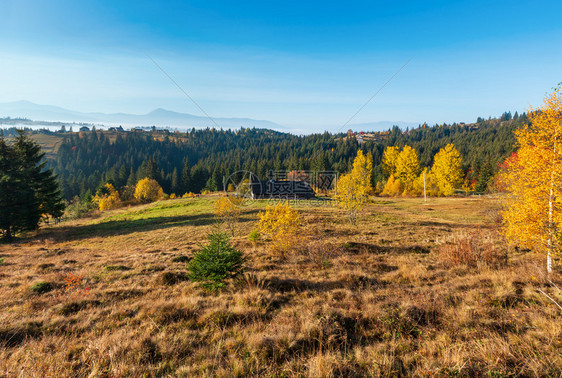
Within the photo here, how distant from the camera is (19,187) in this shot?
27.4m

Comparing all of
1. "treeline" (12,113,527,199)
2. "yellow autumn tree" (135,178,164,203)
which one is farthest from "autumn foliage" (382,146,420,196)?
"yellow autumn tree" (135,178,164,203)

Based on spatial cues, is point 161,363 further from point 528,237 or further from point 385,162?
point 385,162

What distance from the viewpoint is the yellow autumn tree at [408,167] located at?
5462 cm

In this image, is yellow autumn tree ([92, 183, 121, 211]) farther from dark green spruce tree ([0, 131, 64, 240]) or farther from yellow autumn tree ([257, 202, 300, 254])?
yellow autumn tree ([257, 202, 300, 254])

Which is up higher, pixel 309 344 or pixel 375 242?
pixel 309 344

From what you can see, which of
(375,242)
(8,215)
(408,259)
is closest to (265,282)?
(408,259)

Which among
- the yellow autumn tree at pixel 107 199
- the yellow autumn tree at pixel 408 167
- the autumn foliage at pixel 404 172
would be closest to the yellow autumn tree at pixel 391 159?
the autumn foliage at pixel 404 172

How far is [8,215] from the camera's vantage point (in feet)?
86.5

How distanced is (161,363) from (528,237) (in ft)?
52.0

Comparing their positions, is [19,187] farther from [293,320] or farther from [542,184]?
[542,184]

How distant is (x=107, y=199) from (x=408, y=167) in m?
86.2

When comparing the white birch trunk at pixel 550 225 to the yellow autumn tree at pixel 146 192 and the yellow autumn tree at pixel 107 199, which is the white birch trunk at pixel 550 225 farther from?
the yellow autumn tree at pixel 146 192

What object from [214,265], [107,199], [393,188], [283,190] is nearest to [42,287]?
[214,265]

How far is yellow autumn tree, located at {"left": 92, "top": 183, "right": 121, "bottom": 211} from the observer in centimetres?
6575
